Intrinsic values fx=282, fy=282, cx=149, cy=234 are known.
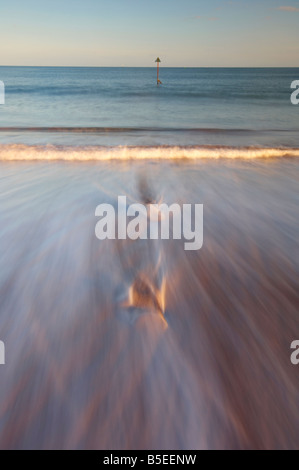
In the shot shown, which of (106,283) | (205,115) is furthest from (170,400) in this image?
(205,115)

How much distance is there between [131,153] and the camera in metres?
5.56

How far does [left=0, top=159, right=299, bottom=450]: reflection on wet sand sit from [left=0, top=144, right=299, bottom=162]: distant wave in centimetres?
251

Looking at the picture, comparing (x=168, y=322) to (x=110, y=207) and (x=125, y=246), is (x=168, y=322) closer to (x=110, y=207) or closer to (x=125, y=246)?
(x=125, y=246)

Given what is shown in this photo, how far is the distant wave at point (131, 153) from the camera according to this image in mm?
5262

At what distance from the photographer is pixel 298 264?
221 cm

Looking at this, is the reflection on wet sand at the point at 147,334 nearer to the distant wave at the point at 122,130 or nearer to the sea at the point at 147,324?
the sea at the point at 147,324

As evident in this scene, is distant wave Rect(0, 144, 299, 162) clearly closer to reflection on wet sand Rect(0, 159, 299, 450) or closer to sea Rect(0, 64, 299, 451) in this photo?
sea Rect(0, 64, 299, 451)

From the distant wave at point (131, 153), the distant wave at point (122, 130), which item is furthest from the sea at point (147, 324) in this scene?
the distant wave at point (122, 130)

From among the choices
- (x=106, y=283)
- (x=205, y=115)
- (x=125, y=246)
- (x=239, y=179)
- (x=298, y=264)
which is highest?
(x=205, y=115)

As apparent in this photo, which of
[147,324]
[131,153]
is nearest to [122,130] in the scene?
[131,153]

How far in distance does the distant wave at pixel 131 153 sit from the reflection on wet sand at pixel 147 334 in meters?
2.51

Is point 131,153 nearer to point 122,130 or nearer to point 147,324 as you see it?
point 122,130

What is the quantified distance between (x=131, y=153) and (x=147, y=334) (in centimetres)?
457
